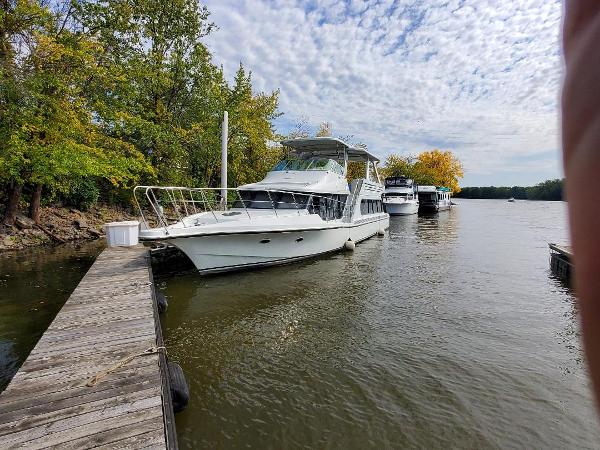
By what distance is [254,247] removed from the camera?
416 inches

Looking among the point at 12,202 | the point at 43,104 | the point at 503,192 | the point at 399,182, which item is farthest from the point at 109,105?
the point at 503,192

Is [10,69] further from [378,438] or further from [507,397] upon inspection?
[507,397]

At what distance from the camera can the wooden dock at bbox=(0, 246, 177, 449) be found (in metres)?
2.91

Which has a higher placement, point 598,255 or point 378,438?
point 598,255

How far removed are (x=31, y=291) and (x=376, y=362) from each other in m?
8.31

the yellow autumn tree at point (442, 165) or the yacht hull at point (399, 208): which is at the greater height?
the yellow autumn tree at point (442, 165)

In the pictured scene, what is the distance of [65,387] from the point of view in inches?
141

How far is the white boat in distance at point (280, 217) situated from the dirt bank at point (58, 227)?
475 cm

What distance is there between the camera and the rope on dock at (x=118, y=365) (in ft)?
12.1

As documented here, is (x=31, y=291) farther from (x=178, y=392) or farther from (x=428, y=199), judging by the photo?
(x=428, y=199)

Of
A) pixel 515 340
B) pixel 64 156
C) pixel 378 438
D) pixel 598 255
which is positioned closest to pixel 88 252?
pixel 64 156

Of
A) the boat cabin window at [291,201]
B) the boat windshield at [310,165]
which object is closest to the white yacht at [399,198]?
the boat windshield at [310,165]

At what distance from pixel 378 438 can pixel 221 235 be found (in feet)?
22.1

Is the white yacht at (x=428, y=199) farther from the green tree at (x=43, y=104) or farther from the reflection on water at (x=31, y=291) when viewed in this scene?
→ the reflection on water at (x=31, y=291)
